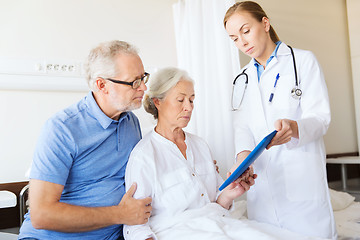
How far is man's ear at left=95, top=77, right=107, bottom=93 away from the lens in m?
1.46

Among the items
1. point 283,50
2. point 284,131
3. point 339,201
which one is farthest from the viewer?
point 339,201

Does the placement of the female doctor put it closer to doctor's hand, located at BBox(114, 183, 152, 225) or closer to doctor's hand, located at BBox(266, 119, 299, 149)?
doctor's hand, located at BBox(266, 119, 299, 149)

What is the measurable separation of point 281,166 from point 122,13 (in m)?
1.59

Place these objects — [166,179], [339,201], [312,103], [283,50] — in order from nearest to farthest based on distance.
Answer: [166,179] < [312,103] < [283,50] < [339,201]

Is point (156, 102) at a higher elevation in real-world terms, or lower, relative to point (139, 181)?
higher

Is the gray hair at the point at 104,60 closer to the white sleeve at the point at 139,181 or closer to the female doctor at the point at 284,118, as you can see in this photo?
the white sleeve at the point at 139,181

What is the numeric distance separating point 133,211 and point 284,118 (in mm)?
798

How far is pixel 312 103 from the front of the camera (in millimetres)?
1536

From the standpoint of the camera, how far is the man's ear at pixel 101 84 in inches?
57.4

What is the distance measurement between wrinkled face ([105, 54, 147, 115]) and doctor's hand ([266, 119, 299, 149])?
1.92ft

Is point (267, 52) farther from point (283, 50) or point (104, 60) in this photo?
point (104, 60)

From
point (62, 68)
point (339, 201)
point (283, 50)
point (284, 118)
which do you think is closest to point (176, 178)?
point (284, 118)

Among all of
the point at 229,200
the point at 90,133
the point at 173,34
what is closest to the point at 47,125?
the point at 90,133

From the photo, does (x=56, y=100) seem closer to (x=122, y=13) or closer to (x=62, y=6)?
(x=62, y=6)
